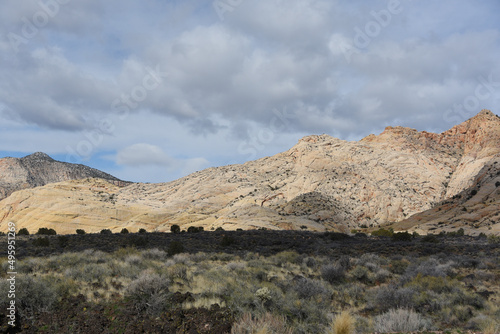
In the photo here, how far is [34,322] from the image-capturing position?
27.8ft

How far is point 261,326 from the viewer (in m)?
7.50

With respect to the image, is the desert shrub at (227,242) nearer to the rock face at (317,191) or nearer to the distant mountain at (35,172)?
the rock face at (317,191)

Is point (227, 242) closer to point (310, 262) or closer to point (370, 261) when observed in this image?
point (310, 262)

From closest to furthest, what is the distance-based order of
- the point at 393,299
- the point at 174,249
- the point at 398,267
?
the point at 393,299 → the point at 398,267 → the point at 174,249

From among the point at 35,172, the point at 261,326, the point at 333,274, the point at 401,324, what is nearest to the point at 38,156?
the point at 35,172

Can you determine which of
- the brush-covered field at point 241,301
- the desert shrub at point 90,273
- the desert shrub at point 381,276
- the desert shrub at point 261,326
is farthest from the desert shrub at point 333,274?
the desert shrub at point 90,273

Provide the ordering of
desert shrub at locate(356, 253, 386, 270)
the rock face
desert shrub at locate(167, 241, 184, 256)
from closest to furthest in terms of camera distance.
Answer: desert shrub at locate(356, 253, 386, 270)
desert shrub at locate(167, 241, 184, 256)
the rock face

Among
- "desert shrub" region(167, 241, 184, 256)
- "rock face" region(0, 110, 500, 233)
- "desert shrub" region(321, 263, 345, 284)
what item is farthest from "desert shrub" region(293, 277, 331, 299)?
"rock face" region(0, 110, 500, 233)

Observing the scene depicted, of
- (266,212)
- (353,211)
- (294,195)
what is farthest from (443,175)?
(266,212)

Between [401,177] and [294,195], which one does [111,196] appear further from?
[401,177]

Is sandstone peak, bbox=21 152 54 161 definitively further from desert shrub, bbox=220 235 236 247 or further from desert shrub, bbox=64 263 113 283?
desert shrub, bbox=64 263 113 283

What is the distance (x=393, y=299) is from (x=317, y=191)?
60661 millimetres

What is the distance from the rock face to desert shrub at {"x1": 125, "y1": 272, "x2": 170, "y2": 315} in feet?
130

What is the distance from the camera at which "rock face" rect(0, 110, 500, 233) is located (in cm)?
6112
